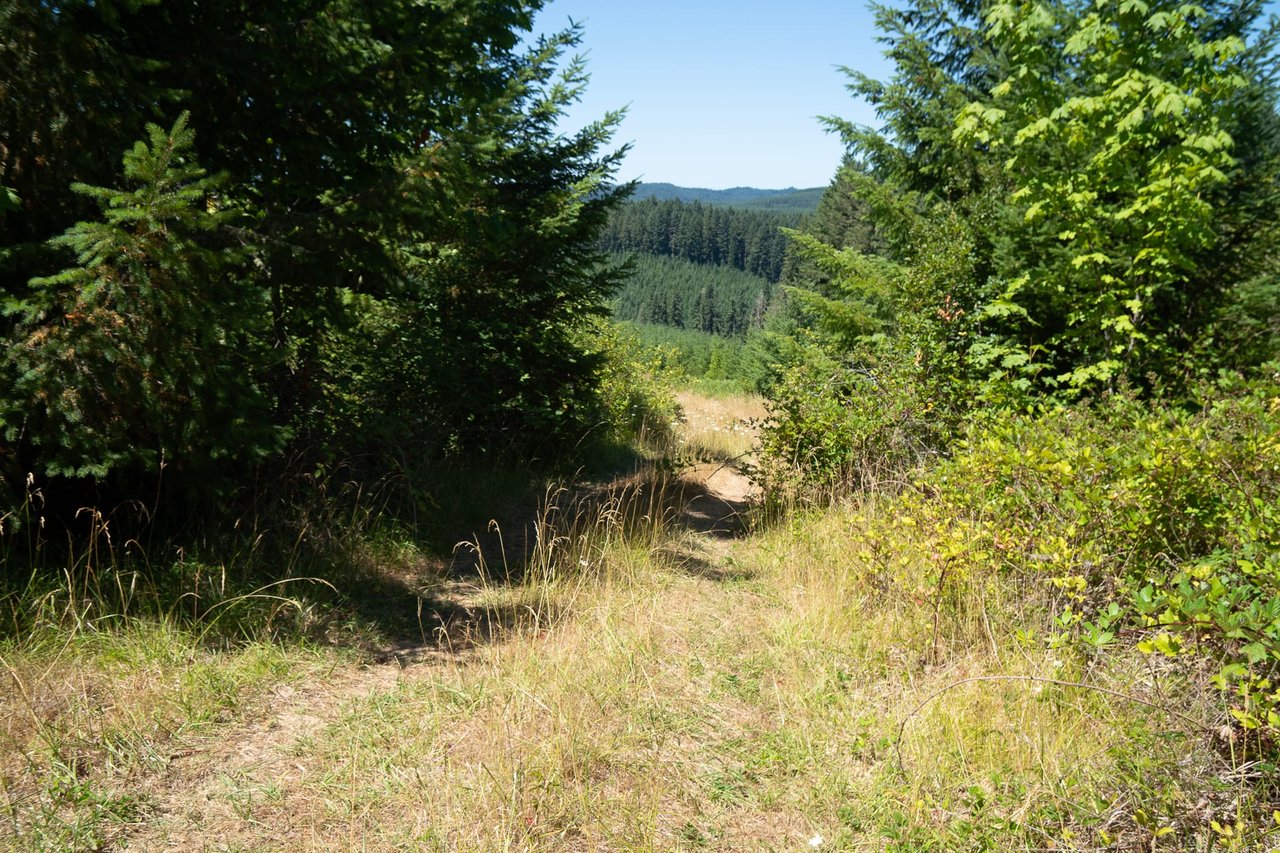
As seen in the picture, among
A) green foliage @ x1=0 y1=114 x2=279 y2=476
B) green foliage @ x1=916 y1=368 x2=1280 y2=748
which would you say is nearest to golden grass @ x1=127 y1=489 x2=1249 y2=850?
green foliage @ x1=916 y1=368 x2=1280 y2=748

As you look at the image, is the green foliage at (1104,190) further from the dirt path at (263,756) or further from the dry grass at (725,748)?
the dirt path at (263,756)

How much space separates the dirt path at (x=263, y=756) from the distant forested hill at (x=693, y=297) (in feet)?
384

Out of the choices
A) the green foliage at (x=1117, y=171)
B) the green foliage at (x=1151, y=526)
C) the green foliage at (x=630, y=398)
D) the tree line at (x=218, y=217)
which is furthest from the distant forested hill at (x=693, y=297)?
the green foliage at (x=1151, y=526)

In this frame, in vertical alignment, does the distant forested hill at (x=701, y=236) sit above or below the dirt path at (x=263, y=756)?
above

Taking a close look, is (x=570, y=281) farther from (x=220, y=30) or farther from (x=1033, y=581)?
(x=1033, y=581)

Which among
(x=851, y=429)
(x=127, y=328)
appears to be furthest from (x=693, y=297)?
(x=127, y=328)

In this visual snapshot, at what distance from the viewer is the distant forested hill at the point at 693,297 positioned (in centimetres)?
12825

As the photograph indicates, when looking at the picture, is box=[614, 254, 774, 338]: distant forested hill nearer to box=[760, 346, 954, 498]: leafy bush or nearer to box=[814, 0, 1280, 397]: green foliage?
box=[814, 0, 1280, 397]: green foliage

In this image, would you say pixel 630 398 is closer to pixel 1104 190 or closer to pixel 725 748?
pixel 1104 190

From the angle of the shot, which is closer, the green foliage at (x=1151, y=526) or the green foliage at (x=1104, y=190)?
the green foliage at (x=1151, y=526)

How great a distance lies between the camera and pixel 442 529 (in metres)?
6.66

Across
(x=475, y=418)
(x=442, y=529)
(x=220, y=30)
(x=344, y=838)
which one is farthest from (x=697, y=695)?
(x=475, y=418)

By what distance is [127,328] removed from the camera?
365 cm

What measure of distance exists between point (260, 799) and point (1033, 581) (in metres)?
3.87
